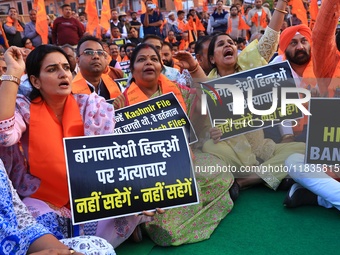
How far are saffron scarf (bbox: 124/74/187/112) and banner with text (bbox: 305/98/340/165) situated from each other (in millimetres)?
962

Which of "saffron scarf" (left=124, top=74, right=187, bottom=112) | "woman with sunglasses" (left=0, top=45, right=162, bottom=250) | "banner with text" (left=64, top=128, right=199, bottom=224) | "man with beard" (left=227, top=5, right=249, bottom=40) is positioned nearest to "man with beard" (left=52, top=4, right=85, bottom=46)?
"man with beard" (left=227, top=5, right=249, bottom=40)

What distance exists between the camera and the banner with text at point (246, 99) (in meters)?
3.07

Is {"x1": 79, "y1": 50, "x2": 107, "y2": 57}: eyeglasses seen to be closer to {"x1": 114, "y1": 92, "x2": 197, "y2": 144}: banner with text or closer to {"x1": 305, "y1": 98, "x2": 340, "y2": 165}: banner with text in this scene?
{"x1": 114, "y1": 92, "x2": 197, "y2": 144}: banner with text

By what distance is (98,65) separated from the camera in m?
3.61

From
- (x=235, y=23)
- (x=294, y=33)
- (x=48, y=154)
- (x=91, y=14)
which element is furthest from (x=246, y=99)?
(x=235, y=23)

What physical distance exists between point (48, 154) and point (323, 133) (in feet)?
5.67

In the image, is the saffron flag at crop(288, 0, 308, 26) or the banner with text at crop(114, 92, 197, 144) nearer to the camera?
the banner with text at crop(114, 92, 197, 144)

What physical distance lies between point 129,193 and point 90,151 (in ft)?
1.00

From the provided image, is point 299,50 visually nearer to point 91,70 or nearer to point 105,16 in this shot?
point 91,70

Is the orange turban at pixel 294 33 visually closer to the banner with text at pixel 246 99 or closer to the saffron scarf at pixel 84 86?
the banner with text at pixel 246 99

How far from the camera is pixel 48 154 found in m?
2.22

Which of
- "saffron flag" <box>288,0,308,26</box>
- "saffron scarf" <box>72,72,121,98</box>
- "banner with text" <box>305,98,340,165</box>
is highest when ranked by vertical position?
"saffron flag" <box>288,0,308,26</box>

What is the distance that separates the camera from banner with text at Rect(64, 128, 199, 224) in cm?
206

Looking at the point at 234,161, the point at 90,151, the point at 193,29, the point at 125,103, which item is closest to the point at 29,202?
the point at 90,151
